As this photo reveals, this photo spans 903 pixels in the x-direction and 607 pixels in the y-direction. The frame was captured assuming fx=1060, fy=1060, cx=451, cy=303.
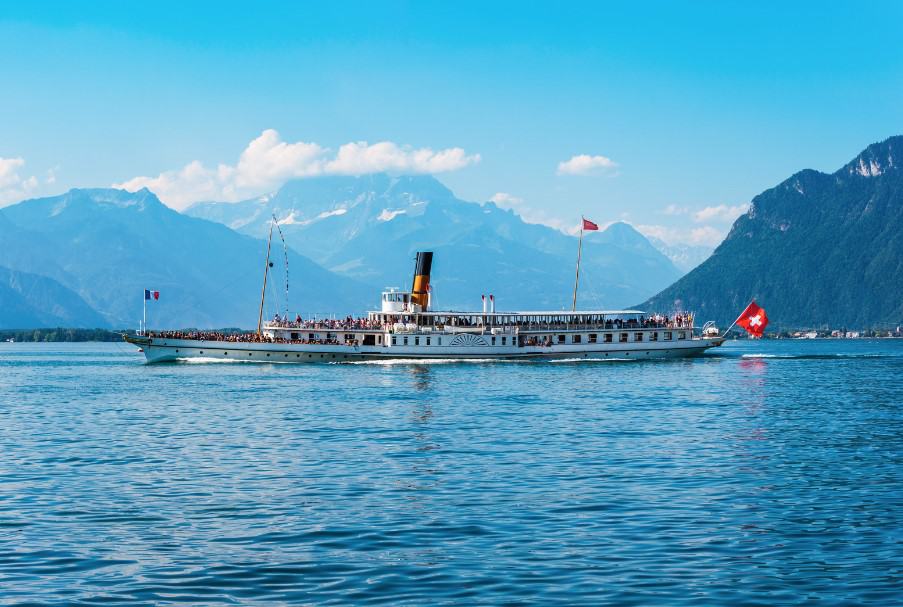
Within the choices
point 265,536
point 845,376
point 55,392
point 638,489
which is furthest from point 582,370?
point 265,536

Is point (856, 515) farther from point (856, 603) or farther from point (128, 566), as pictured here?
point (128, 566)

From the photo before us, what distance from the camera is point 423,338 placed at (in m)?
119

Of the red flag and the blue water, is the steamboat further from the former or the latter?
the blue water

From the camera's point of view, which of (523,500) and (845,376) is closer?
(523,500)

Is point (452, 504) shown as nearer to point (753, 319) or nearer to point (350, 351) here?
point (350, 351)

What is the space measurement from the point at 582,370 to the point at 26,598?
8708 centimetres

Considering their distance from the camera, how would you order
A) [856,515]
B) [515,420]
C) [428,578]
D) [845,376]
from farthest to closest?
[845,376] < [515,420] < [856,515] < [428,578]

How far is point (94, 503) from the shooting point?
104 feet

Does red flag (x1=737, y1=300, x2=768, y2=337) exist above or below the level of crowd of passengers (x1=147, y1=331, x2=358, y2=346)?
above

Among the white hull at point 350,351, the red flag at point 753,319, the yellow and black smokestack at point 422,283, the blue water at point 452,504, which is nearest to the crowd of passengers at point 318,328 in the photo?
the white hull at point 350,351

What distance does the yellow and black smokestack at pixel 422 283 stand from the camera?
122188 mm

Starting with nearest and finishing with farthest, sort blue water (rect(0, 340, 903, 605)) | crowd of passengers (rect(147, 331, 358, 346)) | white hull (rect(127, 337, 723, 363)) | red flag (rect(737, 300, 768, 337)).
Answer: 1. blue water (rect(0, 340, 903, 605))
2. white hull (rect(127, 337, 723, 363))
3. crowd of passengers (rect(147, 331, 358, 346))
4. red flag (rect(737, 300, 768, 337))

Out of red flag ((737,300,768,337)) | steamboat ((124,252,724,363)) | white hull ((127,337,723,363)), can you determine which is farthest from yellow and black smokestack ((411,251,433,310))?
red flag ((737,300,768,337))

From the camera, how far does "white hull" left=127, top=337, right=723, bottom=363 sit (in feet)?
390
